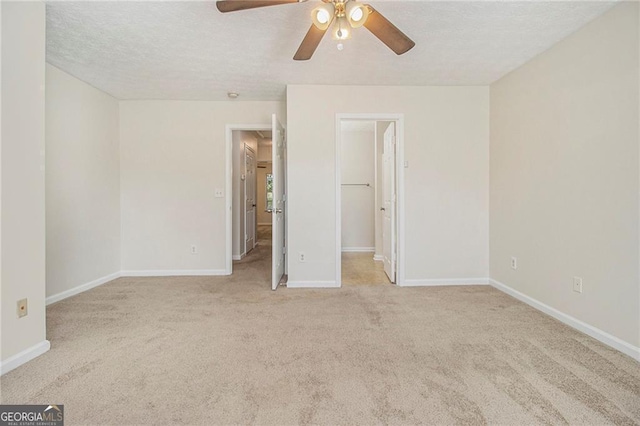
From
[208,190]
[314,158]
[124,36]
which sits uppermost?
[124,36]

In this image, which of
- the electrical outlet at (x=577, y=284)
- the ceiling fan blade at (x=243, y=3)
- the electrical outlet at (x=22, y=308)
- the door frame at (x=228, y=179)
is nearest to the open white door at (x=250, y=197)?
the door frame at (x=228, y=179)

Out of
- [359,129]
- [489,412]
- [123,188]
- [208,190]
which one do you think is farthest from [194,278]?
[359,129]

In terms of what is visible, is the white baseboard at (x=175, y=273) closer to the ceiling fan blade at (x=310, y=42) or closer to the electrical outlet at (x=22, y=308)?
the electrical outlet at (x=22, y=308)

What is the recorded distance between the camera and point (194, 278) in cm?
380

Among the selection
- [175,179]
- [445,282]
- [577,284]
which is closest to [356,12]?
[577,284]

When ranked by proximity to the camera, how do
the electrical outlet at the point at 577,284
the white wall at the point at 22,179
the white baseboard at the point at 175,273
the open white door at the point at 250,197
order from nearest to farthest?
the white wall at the point at 22,179
the electrical outlet at the point at 577,284
the white baseboard at the point at 175,273
the open white door at the point at 250,197

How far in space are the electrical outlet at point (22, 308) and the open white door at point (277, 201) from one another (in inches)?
77.2

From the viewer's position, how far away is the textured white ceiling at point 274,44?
2018 mm

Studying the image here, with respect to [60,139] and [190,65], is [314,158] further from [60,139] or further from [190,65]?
[60,139]

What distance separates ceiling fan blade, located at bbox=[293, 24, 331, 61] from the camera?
1864mm

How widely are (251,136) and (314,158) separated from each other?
3.30 meters

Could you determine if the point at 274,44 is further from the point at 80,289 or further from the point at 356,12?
the point at 80,289

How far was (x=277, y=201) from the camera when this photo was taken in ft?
11.1

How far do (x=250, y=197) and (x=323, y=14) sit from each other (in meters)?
4.82
